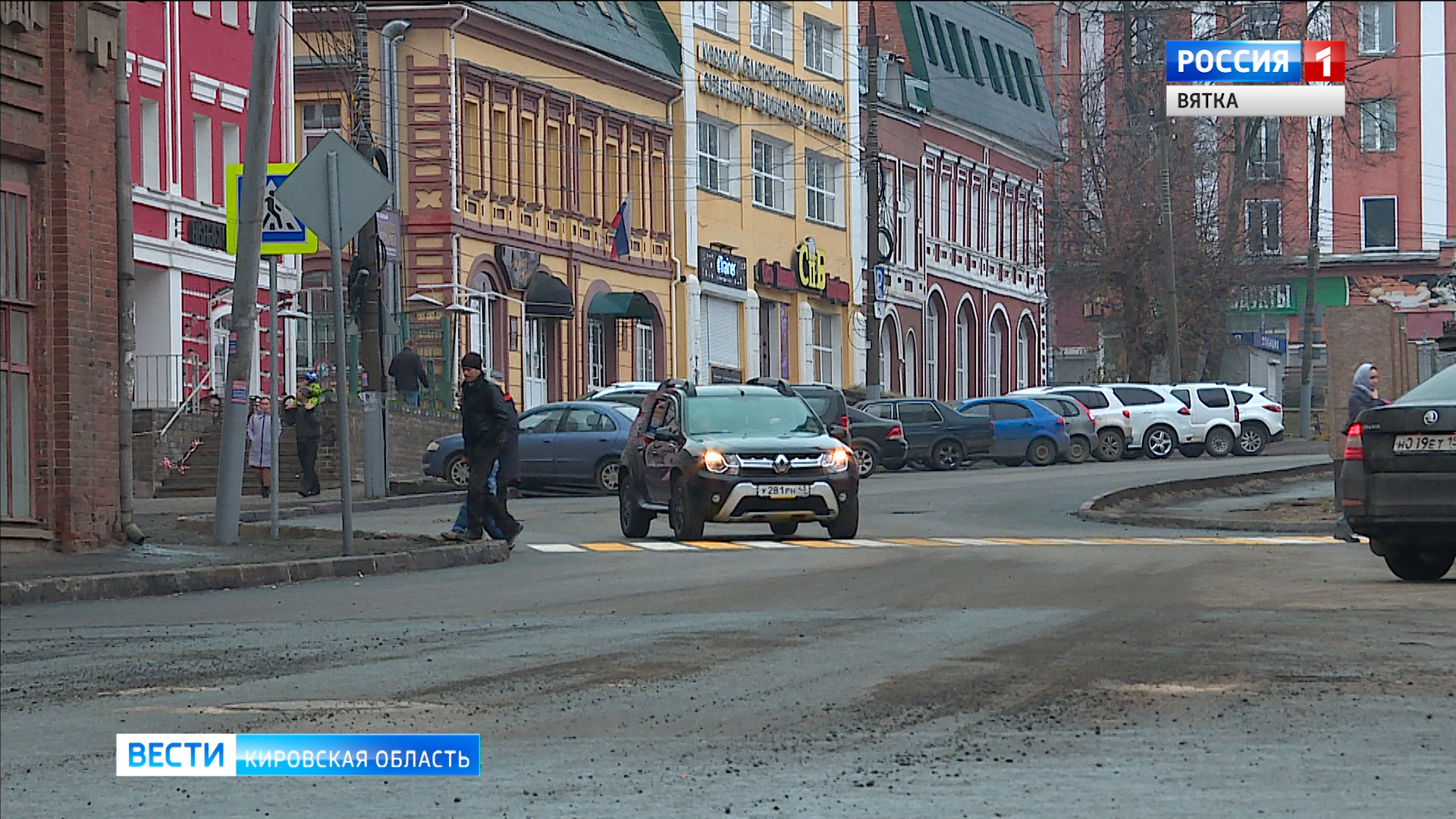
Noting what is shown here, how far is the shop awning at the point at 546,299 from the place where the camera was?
4928cm

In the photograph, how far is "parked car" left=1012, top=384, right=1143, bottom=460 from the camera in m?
48.8

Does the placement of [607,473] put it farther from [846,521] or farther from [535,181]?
[535,181]

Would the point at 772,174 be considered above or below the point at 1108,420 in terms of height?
above

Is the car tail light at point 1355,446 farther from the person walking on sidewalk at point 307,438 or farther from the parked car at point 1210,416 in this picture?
the parked car at point 1210,416

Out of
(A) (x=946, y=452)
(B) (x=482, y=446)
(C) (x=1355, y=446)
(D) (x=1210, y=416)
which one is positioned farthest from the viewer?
(D) (x=1210, y=416)

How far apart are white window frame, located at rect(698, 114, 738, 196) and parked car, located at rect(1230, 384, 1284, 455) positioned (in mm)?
14673

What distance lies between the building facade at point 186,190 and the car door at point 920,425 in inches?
455

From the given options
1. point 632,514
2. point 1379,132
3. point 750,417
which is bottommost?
point 632,514

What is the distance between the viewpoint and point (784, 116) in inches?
2443

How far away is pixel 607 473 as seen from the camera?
112ft

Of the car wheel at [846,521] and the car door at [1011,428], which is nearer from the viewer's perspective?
the car wheel at [846,521]

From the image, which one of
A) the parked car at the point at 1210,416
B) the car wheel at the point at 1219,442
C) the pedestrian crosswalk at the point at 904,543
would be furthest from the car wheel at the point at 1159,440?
the pedestrian crosswalk at the point at 904,543

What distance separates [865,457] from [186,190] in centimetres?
1289

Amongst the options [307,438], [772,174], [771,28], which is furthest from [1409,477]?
[771,28]
